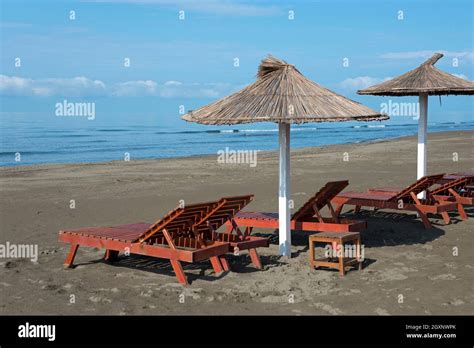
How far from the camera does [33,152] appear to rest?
109 ft

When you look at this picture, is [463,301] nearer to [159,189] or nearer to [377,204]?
[377,204]

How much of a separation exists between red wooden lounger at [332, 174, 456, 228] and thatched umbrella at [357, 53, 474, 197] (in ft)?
A: 2.94

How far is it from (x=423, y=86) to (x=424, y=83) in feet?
0.42

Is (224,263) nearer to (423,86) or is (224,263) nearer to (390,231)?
(390,231)

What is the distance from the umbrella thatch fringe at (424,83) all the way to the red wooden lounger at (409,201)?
1.40 meters

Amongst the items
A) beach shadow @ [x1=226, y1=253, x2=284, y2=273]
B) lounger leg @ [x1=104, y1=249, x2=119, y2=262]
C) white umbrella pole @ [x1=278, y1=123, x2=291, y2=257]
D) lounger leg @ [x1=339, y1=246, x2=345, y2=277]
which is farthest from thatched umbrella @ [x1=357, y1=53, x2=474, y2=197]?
lounger leg @ [x1=104, y1=249, x2=119, y2=262]

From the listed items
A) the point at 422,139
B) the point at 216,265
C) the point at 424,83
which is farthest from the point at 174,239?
the point at 422,139

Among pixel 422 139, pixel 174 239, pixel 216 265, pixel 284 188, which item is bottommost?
pixel 216 265

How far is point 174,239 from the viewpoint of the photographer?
290 inches

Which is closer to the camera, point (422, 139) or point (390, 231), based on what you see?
point (390, 231)

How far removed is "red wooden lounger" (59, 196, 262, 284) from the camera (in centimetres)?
665

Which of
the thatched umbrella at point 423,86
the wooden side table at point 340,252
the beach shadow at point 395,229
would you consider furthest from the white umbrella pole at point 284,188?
the thatched umbrella at point 423,86

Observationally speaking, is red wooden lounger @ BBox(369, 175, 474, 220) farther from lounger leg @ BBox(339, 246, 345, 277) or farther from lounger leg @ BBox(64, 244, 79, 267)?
lounger leg @ BBox(64, 244, 79, 267)

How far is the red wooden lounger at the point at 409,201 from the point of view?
962cm
